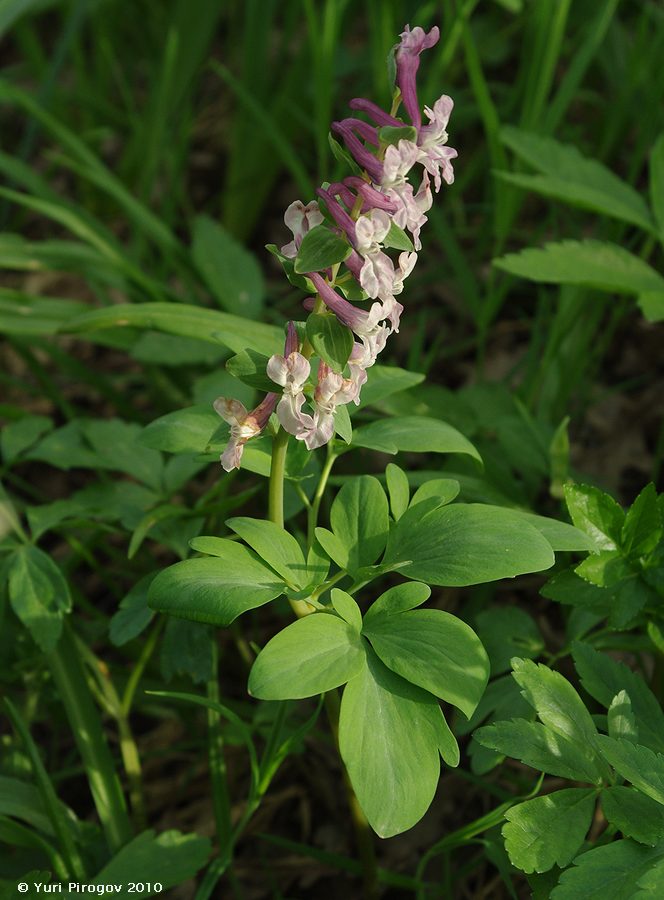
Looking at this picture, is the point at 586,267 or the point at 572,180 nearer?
the point at 586,267

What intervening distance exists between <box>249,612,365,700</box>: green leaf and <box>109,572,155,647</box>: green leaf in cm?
43

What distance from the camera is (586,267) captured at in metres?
2.04

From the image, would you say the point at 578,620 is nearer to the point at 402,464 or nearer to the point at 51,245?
the point at 402,464

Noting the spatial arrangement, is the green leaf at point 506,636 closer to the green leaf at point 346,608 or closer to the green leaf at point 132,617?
the green leaf at point 346,608

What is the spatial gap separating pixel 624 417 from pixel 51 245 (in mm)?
1724

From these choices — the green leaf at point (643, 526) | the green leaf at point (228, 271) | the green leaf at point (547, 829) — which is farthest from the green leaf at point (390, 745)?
the green leaf at point (228, 271)

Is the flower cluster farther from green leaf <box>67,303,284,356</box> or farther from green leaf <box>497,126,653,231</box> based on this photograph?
green leaf <box>497,126,653,231</box>

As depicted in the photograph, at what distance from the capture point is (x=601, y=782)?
125 centimetres

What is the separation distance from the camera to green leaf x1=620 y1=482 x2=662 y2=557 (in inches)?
56.5

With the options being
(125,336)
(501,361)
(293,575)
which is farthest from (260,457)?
(501,361)

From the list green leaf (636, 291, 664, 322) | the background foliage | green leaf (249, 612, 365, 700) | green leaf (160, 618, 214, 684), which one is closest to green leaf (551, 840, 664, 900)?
the background foliage

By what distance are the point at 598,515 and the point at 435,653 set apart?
46 cm

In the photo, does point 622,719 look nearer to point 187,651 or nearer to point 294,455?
point 294,455

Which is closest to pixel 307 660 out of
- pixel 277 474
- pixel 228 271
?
pixel 277 474
